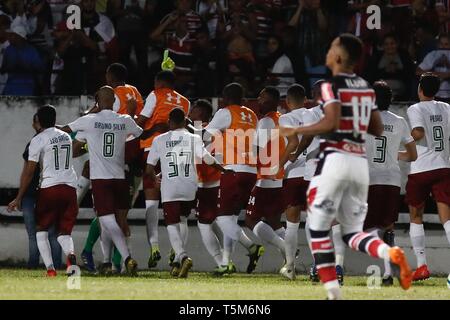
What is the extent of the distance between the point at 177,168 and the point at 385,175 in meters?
2.80

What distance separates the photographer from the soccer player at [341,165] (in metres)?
10.9

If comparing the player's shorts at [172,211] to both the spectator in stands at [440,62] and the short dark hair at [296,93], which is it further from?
the spectator in stands at [440,62]

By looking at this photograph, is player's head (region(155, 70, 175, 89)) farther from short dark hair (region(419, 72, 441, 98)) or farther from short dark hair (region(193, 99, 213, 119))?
short dark hair (region(419, 72, 441, 98))

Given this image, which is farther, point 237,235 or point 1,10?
point 1,10

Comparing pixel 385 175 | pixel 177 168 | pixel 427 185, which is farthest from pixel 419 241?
pixel 177 168

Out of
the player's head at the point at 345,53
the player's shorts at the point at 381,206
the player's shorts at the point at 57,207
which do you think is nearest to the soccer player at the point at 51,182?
the player's shorts at the point at 57,207

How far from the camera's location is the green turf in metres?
12.3

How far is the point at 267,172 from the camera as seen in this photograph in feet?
56.2

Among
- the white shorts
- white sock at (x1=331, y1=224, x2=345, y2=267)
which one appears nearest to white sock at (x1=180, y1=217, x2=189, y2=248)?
white sock at (x1=331, y1=224, x2=345, y2=267)

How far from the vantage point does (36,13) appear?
20.2 metres

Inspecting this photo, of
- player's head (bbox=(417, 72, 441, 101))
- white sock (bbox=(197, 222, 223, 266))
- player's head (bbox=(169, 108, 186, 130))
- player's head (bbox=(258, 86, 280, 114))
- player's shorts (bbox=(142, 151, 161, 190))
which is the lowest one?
white sock (bbox=(197, 222, 223, 266))
